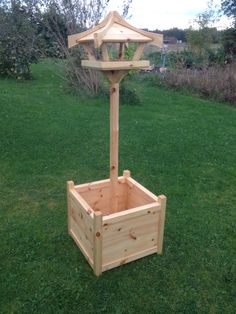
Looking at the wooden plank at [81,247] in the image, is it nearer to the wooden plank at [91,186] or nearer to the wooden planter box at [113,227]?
the wooden planter box at [113,227]

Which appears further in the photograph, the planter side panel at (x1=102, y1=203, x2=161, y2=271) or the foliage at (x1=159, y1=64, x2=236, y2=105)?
the foliage at (x1=159, y1=64, x2=236, y2=105)

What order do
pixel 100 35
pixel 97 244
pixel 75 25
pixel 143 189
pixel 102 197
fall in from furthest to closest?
pixel 75 25 → pixel 102 197 → pixel 143 189 → pixel 97 244 → pixel 100 35

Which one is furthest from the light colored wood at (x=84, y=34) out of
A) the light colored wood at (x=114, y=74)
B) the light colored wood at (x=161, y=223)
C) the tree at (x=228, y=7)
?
the tree at (x=228, y=7)

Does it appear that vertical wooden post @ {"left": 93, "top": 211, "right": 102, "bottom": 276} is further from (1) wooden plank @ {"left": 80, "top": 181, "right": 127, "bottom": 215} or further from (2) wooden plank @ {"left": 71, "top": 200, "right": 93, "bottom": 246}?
(1) wooden plank @ {"left": 80, "top": 181, "right": 127, "bottom": 215}

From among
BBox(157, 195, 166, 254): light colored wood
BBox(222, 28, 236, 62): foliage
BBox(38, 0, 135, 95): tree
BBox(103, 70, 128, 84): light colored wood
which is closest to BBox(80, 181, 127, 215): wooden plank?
BBox(157, 195, 166, 254): light colored wood

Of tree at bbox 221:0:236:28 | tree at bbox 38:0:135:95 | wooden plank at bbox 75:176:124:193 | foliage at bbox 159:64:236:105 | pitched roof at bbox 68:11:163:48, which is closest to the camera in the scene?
pitched roof at bbox 68:11:163:48

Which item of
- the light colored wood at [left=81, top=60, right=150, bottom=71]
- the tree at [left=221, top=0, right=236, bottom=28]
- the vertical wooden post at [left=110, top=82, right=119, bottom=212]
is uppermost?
the tree at [left=221, top=0, right=236, bottom=28]

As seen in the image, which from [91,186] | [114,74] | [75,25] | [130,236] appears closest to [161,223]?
[130,236]

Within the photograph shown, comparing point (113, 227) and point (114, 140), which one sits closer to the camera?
point (113, 227)

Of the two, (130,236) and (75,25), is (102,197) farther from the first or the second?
(75,25)

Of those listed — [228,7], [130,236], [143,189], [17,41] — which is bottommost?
[130,236]

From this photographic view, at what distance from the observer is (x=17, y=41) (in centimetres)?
1080

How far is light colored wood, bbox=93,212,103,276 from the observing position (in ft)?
7.57

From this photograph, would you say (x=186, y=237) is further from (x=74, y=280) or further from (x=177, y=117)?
(x=177, y=117)
